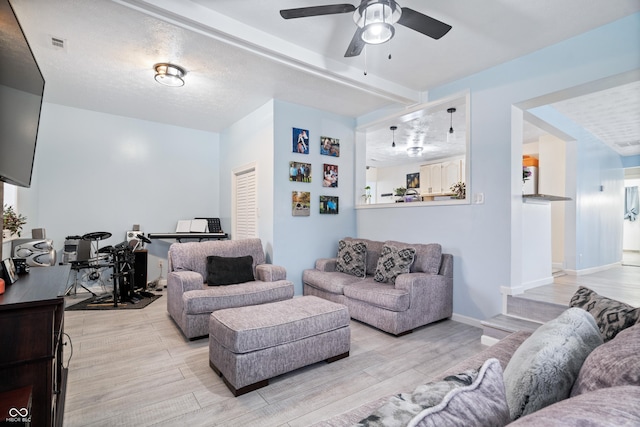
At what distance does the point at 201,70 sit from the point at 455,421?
3.60 meters

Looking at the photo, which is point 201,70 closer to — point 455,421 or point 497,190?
point 497,190

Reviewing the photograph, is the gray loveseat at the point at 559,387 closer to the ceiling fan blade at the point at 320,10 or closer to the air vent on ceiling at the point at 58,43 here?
the ceiling fan blade at the point at 320,10

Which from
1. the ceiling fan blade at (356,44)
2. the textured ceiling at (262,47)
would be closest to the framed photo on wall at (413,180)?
the textured ceiling at (262,47)

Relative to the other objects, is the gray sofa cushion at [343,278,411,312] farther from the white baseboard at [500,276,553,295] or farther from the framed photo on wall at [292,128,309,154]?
the framed photo on wall at [292,128,309,154]

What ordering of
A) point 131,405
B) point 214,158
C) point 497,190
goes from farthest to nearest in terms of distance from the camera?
point 214,158 < point 497,190 < point 131,405

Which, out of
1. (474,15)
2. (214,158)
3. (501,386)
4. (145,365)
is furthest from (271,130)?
(501,386)

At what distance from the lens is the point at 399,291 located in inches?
118

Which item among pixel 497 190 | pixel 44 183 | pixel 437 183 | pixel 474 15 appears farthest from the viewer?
pixel 437 183

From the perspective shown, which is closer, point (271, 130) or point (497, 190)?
point (497, 190)

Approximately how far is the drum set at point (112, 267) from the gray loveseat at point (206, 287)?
1150 millimetres

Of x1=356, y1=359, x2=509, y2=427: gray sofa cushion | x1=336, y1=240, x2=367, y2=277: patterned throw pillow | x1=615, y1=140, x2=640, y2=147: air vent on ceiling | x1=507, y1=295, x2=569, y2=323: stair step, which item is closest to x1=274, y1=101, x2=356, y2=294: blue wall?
x1=336, y1=240, x2=367, y2=277: patterned throw pillow

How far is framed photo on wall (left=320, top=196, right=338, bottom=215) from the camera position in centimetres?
441

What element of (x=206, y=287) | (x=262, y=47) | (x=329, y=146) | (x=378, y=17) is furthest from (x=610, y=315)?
(x=329, y=146)

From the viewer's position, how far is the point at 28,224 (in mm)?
3975
